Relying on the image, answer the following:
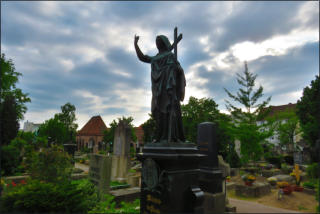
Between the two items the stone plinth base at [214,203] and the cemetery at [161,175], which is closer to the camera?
the cemetery at [161,175]

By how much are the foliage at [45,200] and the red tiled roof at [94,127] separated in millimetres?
50895

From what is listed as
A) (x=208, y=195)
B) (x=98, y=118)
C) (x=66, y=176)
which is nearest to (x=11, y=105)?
(x=66, y=176)

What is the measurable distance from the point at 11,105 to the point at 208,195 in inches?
858

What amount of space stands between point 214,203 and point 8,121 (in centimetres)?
2127

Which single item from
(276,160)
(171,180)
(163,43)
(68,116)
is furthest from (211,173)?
(68,116)

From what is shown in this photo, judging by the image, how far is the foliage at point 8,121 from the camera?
64.2 feet

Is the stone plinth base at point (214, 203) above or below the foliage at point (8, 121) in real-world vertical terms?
below

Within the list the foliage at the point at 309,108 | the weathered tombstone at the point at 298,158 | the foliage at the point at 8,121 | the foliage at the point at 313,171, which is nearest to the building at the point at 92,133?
the foliage at the point at 8,121

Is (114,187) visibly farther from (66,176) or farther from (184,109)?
(184,109)

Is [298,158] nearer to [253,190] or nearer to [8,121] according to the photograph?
[253,190]

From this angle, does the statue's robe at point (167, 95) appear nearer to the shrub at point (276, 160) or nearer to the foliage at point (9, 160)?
the foliage at point (9, 160)

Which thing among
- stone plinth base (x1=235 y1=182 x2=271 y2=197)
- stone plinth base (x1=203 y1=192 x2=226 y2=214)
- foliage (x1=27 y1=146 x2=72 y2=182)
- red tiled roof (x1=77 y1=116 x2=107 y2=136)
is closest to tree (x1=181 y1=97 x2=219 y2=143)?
stone plinth base (x1=235 y1=182 x2=271 y2=197)

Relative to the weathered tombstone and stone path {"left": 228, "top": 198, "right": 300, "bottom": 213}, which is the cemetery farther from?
the weathered tombstone

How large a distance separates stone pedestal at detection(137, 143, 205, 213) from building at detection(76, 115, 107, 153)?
169 ft
